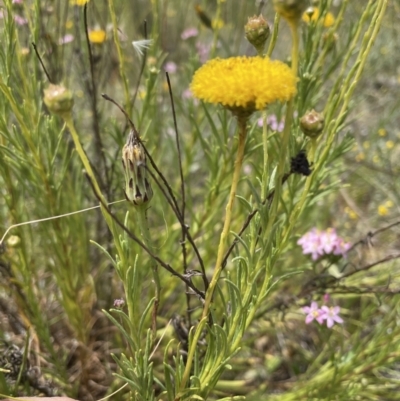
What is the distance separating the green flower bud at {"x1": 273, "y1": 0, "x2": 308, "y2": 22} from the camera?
0.50 meters

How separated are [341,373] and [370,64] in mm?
2349

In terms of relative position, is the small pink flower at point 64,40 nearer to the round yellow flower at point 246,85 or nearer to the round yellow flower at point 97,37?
the round yellow flower at point 97,37

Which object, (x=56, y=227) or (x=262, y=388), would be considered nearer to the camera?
(x=56, y=227)

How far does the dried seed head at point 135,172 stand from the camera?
60 centimetres

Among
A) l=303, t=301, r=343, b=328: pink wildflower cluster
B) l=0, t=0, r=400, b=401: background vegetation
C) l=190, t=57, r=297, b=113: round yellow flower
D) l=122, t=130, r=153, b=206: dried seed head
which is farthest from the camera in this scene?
l=303, t=301, r=343, b=328: pink wildflower cluster

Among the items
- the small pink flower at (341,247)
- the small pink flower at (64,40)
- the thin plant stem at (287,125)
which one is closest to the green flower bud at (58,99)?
the thin plant stem at (287,125)

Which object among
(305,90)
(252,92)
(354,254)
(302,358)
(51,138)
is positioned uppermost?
(252,92)

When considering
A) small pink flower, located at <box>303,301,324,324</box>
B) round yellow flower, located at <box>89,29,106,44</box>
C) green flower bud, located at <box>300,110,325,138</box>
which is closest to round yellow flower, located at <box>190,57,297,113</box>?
green flower bud, located at <box>300,110,325,138</box>

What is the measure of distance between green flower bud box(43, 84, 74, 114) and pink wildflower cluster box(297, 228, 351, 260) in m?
0.80

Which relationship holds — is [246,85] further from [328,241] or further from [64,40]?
[64,40]

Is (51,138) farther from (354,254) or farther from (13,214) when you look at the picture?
(354,254)

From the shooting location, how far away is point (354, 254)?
184 centimetres

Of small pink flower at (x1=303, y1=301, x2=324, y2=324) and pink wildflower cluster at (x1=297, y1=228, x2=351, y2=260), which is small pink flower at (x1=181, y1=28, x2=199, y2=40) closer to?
pink wildflower cluster at (x1=297, y1=228, x2=351, y2=260)

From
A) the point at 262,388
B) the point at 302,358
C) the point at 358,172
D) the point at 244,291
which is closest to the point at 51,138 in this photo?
the point at 244,291
